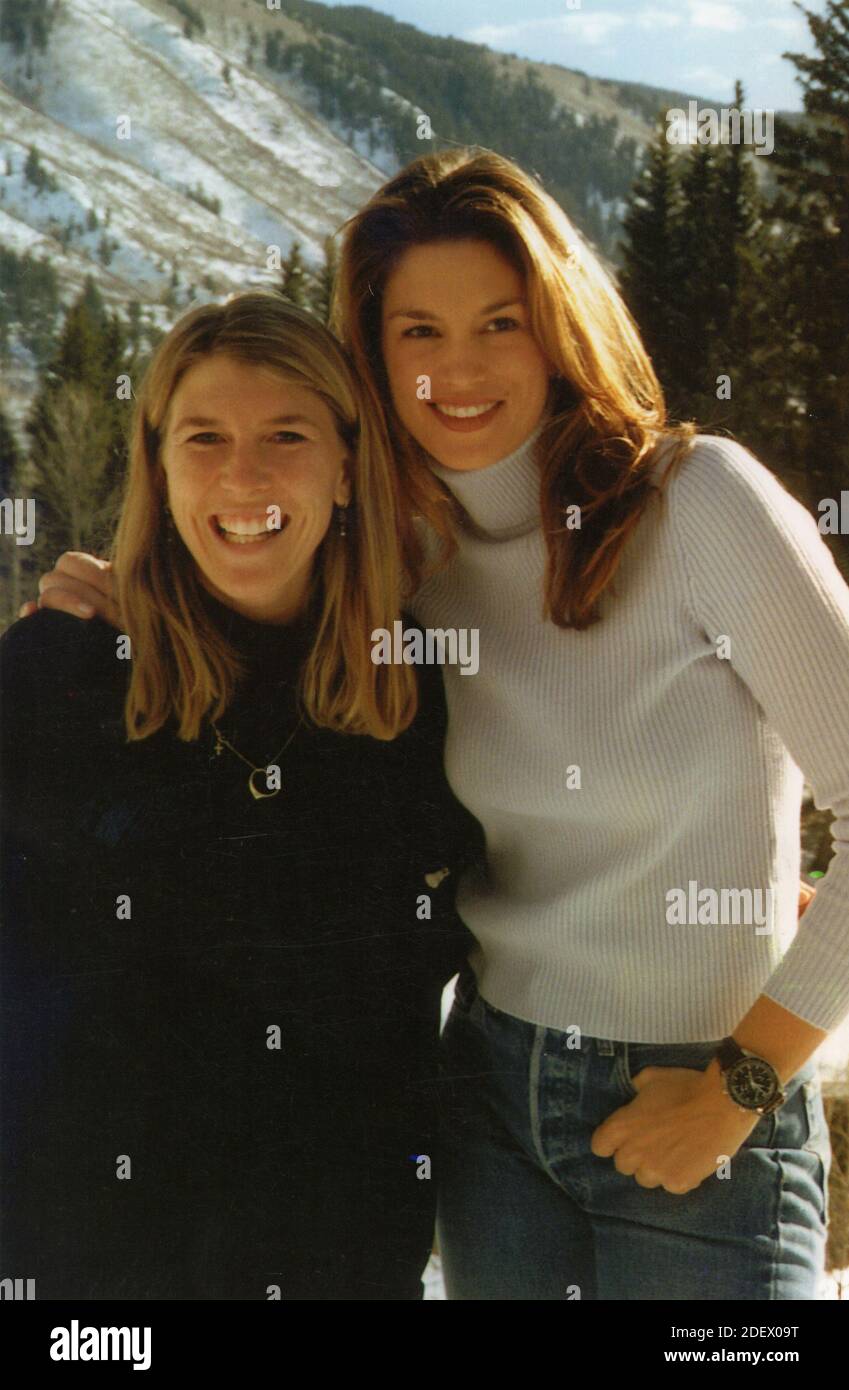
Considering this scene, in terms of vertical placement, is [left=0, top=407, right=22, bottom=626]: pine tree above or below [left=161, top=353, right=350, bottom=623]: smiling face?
above

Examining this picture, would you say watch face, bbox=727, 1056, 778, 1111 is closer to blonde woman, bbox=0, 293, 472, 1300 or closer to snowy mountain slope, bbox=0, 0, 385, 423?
blonde woman, bbox=0, 293, 472, 1300

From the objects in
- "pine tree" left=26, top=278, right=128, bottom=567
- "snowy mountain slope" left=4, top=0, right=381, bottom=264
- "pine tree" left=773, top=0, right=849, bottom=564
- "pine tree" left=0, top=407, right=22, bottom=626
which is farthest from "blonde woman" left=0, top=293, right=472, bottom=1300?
"snowy mountain slope" left=4, top=0, right=381, bottom=264

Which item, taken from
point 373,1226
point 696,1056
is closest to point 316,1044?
point 373,1226

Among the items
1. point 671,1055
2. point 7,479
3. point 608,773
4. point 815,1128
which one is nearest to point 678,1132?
point 671,1055

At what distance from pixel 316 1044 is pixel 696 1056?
48 centimetres

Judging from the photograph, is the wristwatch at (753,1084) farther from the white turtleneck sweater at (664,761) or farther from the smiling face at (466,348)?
the smiling face at (466,348)

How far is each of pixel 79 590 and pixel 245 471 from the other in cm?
28

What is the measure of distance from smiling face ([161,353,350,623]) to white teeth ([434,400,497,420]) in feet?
0.57

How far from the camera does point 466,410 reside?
1660 millimetres

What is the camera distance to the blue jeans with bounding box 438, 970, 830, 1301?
1495 millimetres

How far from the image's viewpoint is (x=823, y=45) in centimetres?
752

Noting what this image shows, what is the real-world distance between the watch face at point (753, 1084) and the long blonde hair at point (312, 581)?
605 millimetres

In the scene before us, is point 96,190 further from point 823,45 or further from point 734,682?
point 734,682

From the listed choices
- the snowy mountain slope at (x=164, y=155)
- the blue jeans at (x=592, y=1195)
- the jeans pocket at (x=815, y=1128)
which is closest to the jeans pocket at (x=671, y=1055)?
the blue jeans at (x=592, y=1195)
